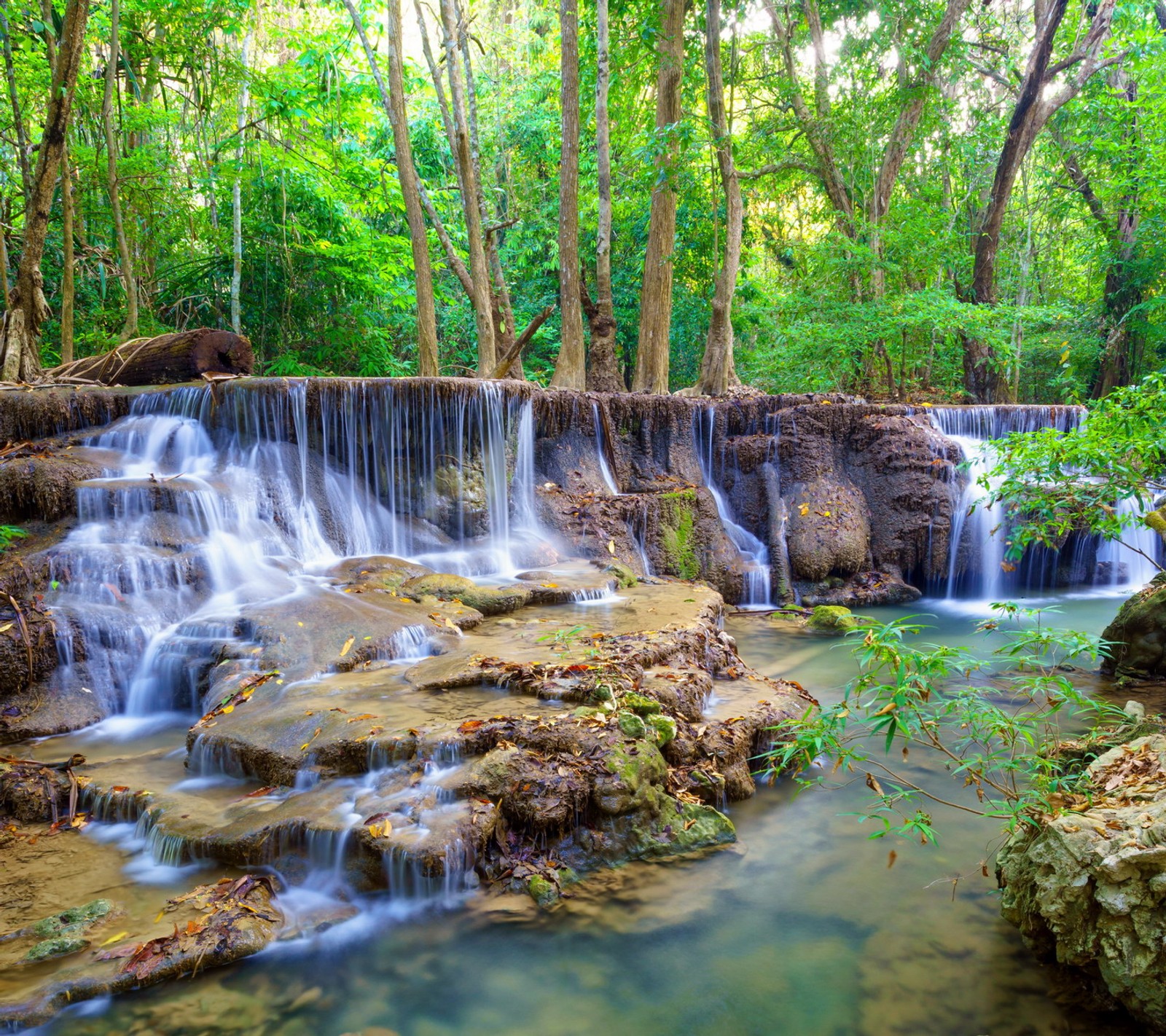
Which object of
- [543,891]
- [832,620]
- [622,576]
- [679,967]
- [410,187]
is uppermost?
[410,187]

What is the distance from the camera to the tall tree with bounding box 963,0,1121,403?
48.5 ft

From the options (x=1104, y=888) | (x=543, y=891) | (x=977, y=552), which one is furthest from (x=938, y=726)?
(x=977, y=552)

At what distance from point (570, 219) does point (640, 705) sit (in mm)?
9293

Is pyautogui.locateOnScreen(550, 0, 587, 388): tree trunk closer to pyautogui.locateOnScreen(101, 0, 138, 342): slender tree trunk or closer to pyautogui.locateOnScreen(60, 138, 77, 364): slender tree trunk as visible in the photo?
pyautogui.locateOnScreen(101, 0, 138, 342): slender tree trunk

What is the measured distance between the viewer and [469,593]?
7.00m

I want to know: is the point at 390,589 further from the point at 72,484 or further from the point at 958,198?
the point at 958,198

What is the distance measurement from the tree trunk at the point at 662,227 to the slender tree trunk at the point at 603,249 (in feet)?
1.74

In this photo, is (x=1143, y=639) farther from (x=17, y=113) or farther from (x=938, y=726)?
(x=17, y=113)

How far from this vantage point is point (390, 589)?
7016mm

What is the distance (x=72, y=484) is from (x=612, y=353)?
856 centimetres

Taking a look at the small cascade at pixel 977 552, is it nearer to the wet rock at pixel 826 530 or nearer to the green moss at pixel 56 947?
the wet rock at pixel 826 530

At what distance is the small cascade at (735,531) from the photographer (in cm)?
1049

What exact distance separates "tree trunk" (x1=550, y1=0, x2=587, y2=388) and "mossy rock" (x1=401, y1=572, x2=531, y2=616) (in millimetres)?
5547

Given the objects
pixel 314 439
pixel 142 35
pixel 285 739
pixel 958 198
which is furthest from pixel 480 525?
pixel 958 198
